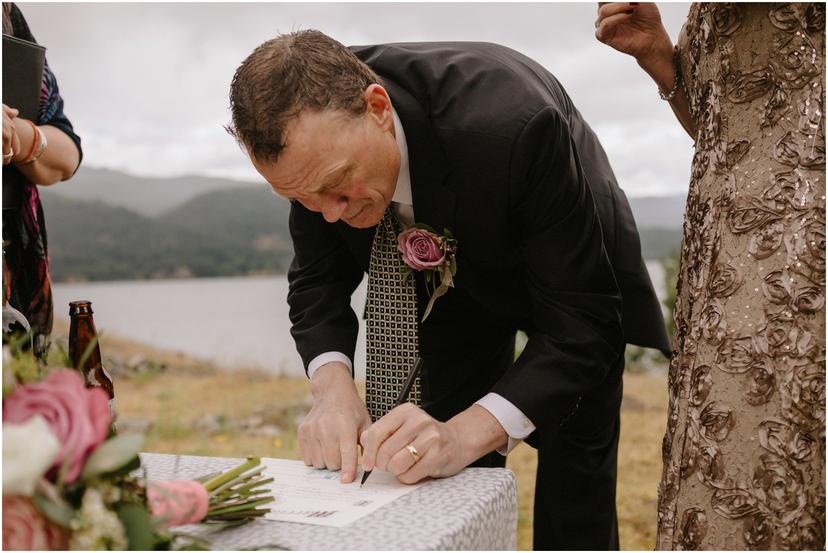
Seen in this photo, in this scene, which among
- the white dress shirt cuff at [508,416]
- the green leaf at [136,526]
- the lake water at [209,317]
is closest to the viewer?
the green leaf at [136,526]

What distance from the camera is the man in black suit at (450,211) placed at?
5.21 feet

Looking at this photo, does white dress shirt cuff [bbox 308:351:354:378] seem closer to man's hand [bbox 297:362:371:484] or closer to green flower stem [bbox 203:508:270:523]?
man's hand [bbox 297:362:371:484]

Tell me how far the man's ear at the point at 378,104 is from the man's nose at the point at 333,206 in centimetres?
20

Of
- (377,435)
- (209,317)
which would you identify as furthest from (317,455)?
(209,317)

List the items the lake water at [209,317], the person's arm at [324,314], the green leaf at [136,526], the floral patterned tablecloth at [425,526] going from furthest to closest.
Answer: the lake water at [209,317] < the person's arm at [324,314] < the floral patterned tablecloth at [425,526] < the green leaf at [136,526]

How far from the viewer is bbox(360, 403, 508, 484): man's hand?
1430 millimetres

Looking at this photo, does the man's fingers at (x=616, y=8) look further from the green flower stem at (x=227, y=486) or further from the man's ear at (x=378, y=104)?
the green flower stem at (x=227, y=486)

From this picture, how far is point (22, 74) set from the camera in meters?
1.89

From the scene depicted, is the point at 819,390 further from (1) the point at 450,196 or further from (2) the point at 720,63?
(1) the point at 450,196

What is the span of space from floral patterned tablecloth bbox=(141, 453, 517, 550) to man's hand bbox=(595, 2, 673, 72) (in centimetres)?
107

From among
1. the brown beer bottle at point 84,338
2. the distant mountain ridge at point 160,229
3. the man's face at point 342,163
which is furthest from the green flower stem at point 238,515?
the distant mountain ridge at point 160,229

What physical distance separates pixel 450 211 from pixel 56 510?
4.07 ft

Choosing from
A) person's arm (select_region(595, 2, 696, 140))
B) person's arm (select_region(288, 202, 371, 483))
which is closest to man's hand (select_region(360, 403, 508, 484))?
person's arm (select_region(288, 202, 371, 483))

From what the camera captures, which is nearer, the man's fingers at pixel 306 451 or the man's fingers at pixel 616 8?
the man's fingers at pixel 306 451
